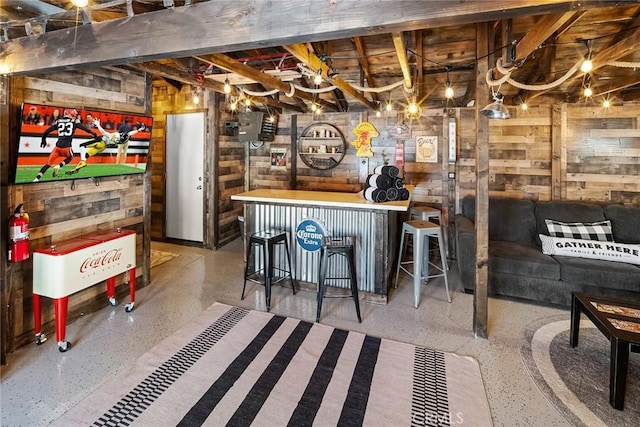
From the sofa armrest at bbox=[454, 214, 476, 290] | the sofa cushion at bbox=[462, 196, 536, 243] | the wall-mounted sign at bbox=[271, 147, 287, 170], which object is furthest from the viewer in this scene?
the wall-mounted sign at bbox=[271, 147, 287, 170]

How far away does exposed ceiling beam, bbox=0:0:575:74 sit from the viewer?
139cm

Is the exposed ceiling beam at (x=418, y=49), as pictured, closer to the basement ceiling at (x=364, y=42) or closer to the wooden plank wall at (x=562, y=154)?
the basement ceiling at (x=364, y=42)

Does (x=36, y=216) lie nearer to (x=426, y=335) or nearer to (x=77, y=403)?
(x=77, y=403)

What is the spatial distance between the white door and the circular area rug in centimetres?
468

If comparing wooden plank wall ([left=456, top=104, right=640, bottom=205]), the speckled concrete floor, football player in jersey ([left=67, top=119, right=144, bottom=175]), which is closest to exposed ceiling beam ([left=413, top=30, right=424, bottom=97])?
wooden plank wall ([left=456, top=104, right=640, bottom=205])

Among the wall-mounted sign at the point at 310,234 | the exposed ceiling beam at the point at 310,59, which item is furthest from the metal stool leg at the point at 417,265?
the exposed ceiling beam at the point at 310,59

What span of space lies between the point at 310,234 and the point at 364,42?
216 cm

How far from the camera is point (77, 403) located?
6.61 ft

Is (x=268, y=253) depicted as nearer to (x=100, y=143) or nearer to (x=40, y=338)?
(x=100, y=143)

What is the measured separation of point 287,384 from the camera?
2.20 m

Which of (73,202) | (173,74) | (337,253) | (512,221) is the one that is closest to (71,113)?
(73,202)

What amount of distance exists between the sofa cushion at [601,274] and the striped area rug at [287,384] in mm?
1629

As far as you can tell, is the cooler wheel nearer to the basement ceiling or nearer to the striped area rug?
the striped area rug

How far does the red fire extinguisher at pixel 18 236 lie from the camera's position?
238 centimetres
